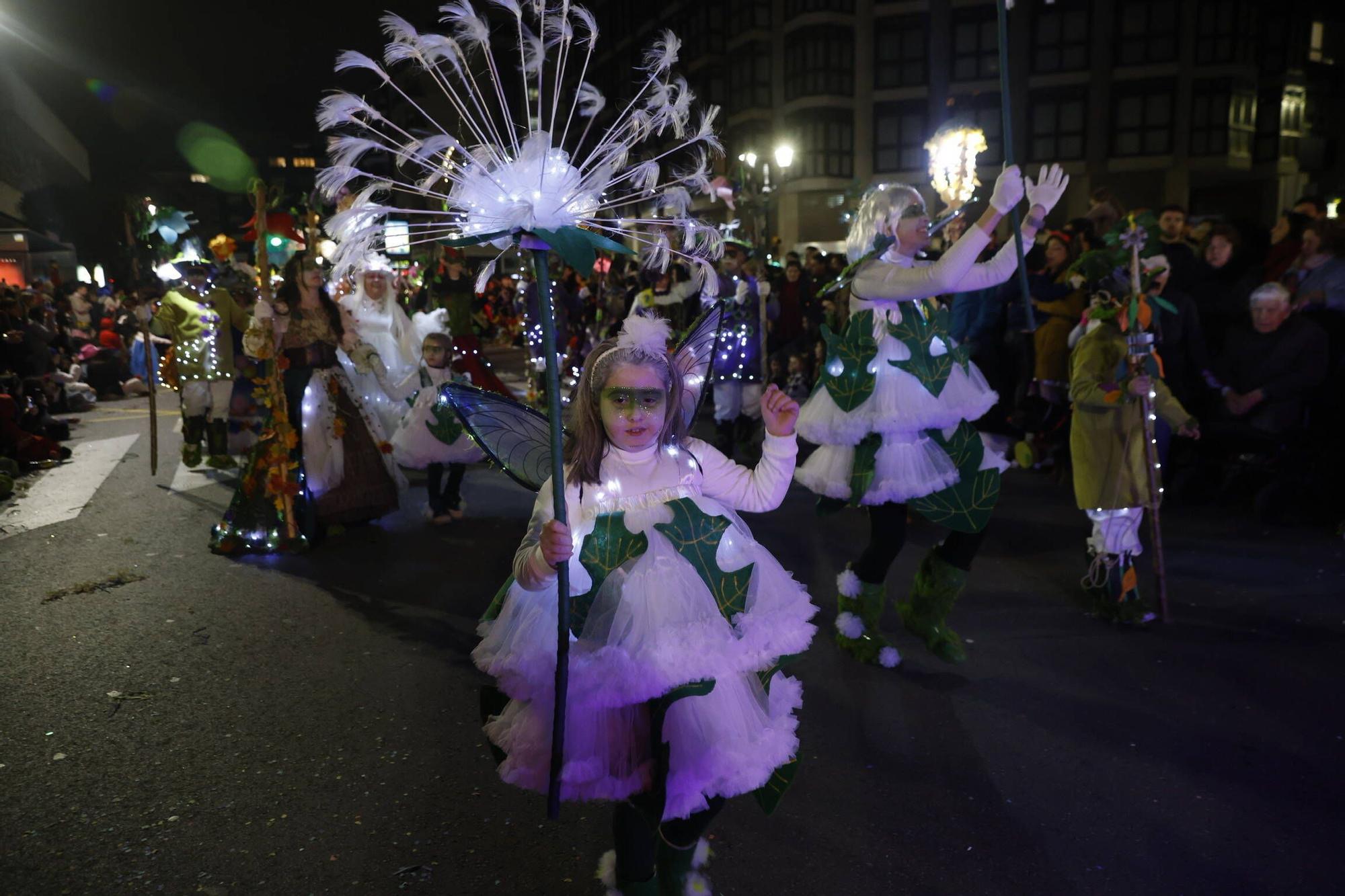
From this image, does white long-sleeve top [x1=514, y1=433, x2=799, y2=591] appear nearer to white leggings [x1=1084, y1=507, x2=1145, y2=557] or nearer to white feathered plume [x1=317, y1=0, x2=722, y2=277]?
white feathered plume [x1=317, y1=0, x2=722, y2=277]

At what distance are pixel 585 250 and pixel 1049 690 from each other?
322 centimetres

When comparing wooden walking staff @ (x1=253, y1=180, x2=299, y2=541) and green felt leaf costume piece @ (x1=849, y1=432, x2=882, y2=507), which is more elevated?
wooden walking staff @ (x1=253, y1=180, x2=299, y2=541)

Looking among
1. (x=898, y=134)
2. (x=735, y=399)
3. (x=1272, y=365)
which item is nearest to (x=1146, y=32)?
(x=898, y=134)

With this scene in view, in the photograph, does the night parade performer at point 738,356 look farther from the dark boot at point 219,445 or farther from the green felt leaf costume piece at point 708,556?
the green felt leaf costume piece at point 708,556

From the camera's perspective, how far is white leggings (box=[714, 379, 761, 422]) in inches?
384

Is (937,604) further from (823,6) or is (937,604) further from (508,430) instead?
(823,6)

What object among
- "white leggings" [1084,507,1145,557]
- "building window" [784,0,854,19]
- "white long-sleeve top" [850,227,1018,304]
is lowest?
"white leggings" [1084,507,1145,557]

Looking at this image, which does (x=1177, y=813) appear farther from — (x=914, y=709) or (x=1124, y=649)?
(x=1124, y=649)

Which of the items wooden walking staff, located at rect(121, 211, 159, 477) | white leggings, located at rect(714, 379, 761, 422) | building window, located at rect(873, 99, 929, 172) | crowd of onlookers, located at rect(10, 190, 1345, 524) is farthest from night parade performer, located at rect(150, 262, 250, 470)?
building window, located at rect(873, 99, 929, 172)

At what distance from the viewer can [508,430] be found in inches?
107

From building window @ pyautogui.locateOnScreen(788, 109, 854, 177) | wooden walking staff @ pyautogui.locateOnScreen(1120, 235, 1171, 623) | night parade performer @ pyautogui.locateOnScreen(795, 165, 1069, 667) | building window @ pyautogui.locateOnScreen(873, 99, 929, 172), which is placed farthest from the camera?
building window @ pyautogui.locateOnScreen(788, 109, 854, 177)

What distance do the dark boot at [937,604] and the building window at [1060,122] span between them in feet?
108

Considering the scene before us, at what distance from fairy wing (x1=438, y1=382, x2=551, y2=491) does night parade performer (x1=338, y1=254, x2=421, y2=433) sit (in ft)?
18.1

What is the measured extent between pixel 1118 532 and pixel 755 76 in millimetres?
37280
